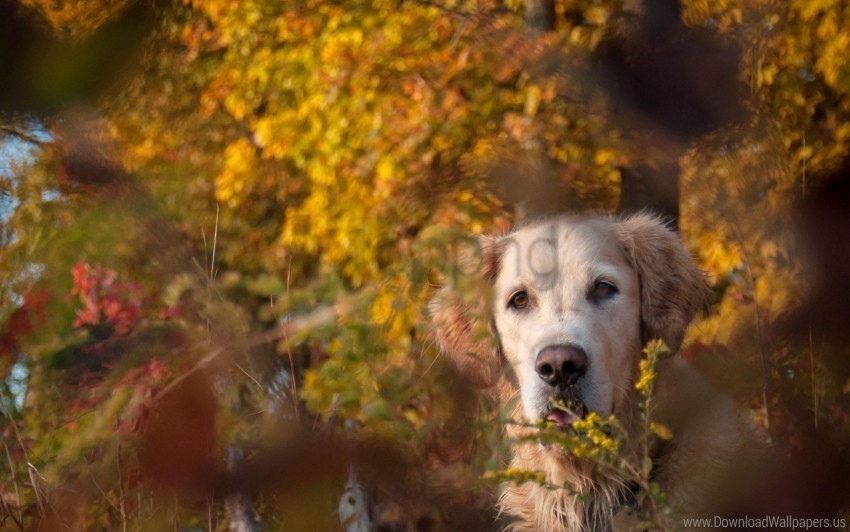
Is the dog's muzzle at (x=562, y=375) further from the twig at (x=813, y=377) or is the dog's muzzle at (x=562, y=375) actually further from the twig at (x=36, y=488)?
the twig at (x=36, y=488)

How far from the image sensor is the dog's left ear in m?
3.33

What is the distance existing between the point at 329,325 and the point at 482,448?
837 mm

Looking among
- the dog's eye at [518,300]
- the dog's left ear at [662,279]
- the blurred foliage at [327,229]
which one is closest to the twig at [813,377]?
the blurred foliage at [327,229]

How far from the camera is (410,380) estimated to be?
3.17 metres

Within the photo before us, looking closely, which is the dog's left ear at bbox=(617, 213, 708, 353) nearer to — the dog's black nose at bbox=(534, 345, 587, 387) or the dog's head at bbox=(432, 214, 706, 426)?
the dog's head at bbox=(432, 214, 706, 426)

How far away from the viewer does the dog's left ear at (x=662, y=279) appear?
10.9 feet

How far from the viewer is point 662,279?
3.41 metres

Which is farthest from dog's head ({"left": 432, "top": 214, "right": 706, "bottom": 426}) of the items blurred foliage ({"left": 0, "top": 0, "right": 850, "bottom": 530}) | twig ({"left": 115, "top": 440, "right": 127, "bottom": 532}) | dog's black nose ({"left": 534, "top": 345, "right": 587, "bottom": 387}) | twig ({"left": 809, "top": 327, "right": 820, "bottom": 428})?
twig ({"left": 115, "top": 440, "right": 127, "bottom": 532})

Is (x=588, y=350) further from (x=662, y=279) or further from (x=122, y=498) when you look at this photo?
(x=122, y=498)

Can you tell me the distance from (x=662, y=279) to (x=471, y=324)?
0.72 metres

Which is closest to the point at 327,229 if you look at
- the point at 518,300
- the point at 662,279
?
the point at 518,300

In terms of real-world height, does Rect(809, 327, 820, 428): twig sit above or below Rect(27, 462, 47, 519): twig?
above

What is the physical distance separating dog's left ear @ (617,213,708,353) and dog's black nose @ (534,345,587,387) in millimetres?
472

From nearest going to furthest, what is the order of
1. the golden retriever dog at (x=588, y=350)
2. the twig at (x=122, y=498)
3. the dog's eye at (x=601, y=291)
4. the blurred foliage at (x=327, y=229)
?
the twig at (x=122, y=498)
the golden retriever dog at (x=588, y=350)
the blurred foliage at (x=327, y=229)
the dog's eye at (x=601, y=291)
